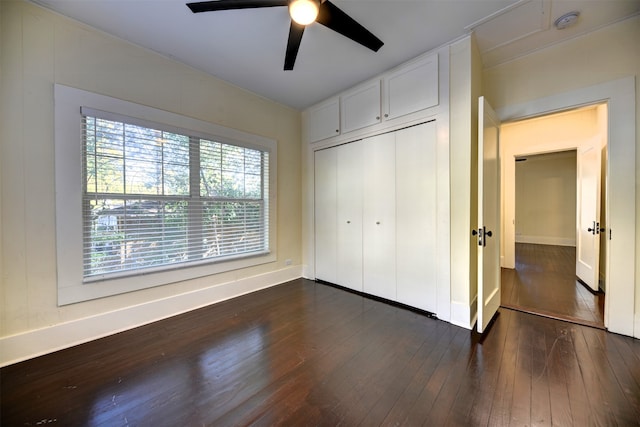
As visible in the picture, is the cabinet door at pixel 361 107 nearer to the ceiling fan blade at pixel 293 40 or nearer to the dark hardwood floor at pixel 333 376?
the ceiling fan blade at pixel 293 40

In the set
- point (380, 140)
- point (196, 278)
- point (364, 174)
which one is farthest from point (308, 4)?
point (196, 278)

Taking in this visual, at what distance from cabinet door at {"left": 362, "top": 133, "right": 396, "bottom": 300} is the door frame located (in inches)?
71.2

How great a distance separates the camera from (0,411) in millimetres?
1335

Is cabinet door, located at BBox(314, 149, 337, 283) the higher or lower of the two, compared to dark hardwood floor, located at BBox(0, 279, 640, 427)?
higher

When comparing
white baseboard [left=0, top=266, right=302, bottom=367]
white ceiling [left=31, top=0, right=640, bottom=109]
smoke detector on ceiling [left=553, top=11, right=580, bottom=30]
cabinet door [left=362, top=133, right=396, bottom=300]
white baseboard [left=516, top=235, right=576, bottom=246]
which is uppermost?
white ceiling [left=31, top=0, right=640, bottom=109]

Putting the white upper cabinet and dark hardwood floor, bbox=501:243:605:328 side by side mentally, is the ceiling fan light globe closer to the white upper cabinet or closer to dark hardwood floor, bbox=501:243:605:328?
the white upper cabinet

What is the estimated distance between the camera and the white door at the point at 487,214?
2109 millimetres

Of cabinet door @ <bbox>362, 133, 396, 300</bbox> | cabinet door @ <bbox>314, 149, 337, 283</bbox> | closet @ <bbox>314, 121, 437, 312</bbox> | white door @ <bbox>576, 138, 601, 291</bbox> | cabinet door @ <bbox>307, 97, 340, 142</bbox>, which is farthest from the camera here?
cabinet door @ <bbox>314, 149, 337, 283</bbox>

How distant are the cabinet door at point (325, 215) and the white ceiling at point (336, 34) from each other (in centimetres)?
120

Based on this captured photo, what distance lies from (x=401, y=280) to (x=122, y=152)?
3.15m

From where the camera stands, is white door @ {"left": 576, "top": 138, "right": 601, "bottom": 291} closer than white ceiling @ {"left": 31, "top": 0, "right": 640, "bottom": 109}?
No

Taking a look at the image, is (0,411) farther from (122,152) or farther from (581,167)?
(581,167)

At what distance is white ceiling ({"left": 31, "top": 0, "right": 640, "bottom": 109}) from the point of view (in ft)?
6.23

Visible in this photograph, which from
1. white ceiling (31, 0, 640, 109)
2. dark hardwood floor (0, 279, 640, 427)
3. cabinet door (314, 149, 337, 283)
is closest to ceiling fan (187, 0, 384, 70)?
white ceiling (31, 0, 640, 109)
